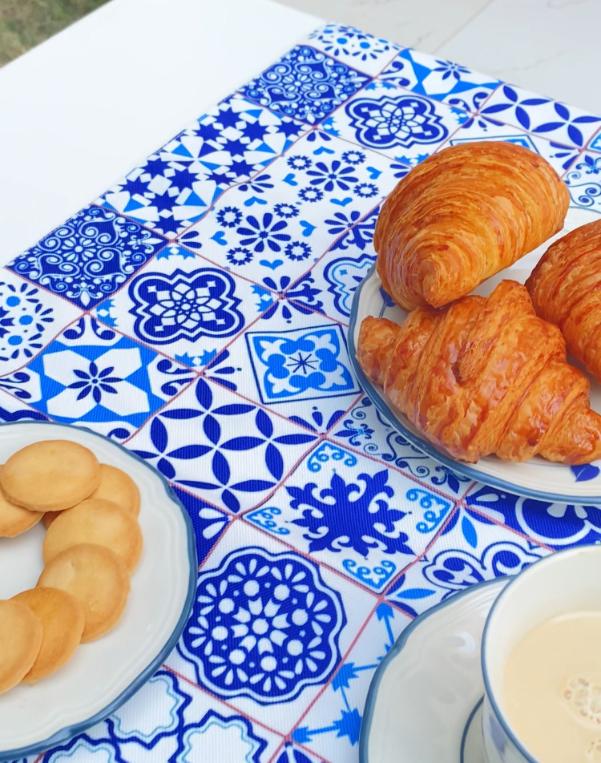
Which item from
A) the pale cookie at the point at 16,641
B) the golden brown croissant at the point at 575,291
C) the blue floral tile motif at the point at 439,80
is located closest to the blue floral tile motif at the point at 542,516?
the golden brown croissant at the point at 575,291

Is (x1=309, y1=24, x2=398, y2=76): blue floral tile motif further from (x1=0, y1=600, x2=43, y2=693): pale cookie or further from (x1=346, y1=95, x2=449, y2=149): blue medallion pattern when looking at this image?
(x1=0, y1=600, x2=43, y2=693): pale cookie

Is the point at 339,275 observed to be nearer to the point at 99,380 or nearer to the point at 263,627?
the point at 99,380

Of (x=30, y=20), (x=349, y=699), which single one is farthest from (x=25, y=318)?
(x=30, y=20)

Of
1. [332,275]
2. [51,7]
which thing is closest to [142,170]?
[332,275]

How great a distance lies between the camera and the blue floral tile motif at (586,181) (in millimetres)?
1030

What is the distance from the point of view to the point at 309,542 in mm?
714

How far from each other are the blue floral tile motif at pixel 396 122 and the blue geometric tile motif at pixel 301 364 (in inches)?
12.6

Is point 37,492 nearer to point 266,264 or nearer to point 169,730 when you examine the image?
point 169,730

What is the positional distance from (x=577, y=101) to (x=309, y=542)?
36.3 inches

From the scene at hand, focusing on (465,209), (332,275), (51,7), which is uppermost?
(465,209)

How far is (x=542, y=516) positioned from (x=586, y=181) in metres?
0.48

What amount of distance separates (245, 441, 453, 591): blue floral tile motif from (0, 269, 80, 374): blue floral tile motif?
0.28 metres

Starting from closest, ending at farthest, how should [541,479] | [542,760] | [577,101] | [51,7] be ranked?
[542,760]
[541,479]
[577,101]
[51,7]

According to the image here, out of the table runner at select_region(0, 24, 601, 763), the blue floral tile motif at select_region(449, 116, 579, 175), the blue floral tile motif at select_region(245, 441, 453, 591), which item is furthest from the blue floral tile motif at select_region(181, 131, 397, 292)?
the blue floral tile motif at select_region(245, 441, 453, 591)
